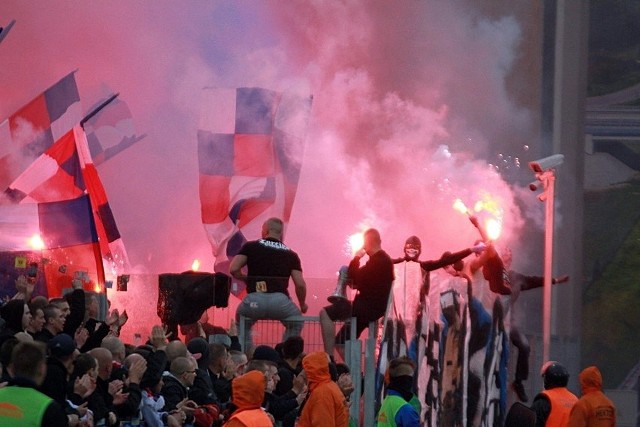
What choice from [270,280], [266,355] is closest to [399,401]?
[266,355]

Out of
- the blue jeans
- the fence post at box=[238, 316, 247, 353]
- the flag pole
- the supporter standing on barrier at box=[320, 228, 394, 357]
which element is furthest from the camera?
the flag pole

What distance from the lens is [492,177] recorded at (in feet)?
64.2

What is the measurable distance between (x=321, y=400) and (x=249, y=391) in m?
1.18

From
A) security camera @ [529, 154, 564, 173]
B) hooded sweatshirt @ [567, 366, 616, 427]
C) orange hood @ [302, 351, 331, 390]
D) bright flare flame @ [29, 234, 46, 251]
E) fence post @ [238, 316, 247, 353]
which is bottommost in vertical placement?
hooded sweatshirt @ [567, 366, 616, 427]

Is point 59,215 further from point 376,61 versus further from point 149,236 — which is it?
point 376,61

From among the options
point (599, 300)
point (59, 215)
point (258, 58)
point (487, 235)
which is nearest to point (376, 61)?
point (258, 58)

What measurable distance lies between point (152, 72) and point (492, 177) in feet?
16.5

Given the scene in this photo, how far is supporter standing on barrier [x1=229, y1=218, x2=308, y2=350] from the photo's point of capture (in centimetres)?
1118

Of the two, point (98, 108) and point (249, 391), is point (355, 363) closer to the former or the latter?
point (249, 391)

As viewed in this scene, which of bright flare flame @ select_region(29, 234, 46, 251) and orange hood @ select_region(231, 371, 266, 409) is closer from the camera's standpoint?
orange hood @ select_region(231, 371, 266, 409)

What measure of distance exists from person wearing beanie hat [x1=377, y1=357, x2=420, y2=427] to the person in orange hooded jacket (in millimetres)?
1366

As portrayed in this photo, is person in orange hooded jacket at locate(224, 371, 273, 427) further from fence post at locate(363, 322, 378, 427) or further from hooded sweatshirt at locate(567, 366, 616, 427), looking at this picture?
fence post at locate(363, 322, 378, 427)

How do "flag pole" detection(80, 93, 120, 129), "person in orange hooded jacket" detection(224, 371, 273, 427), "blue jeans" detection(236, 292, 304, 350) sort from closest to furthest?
"person in orange hooded jacket" detection(224, 371, 273, 427)
"blue jeans" detection(236, 292, 304, 350)
"flag pole" detection(80, 93, 120, 129)

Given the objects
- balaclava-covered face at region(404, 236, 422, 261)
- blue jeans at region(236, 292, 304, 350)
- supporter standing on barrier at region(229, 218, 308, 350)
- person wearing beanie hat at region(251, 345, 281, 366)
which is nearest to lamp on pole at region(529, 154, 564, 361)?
balaclava-covered face at region(404, 236, 422, 261)
